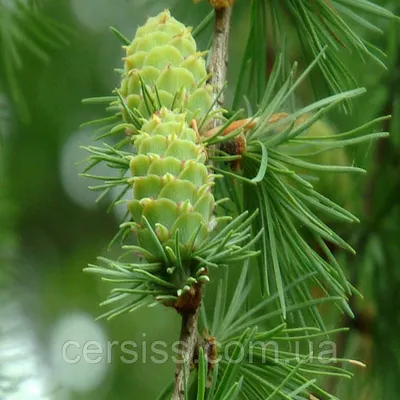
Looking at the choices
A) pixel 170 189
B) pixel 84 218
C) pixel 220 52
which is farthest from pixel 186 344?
pixel 84 218

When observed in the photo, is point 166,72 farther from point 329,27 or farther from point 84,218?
point 84,218

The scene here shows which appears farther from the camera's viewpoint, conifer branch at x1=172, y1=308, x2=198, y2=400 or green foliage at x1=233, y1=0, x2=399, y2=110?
green foliage at x1=233, y1=0, x2=399, y2=110

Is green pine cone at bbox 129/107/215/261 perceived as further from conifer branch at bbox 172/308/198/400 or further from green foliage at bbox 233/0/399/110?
green foliage at bbox 233/0/399/110

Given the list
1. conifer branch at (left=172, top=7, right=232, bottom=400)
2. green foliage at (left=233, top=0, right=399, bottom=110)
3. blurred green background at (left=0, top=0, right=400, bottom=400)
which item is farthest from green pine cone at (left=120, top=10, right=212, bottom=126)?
blurred green background at (left=0, top=0, right=400, bottom=400)

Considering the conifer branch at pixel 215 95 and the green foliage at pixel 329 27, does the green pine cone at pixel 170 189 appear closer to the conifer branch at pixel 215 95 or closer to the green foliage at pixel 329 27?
the conifer branch at pixel 215 95

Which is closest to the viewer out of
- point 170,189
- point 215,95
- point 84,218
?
point 170,189

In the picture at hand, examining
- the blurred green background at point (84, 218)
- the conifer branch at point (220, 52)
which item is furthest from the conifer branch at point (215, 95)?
the blurred green background at point (84, 218)

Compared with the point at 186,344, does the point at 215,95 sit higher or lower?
higher
